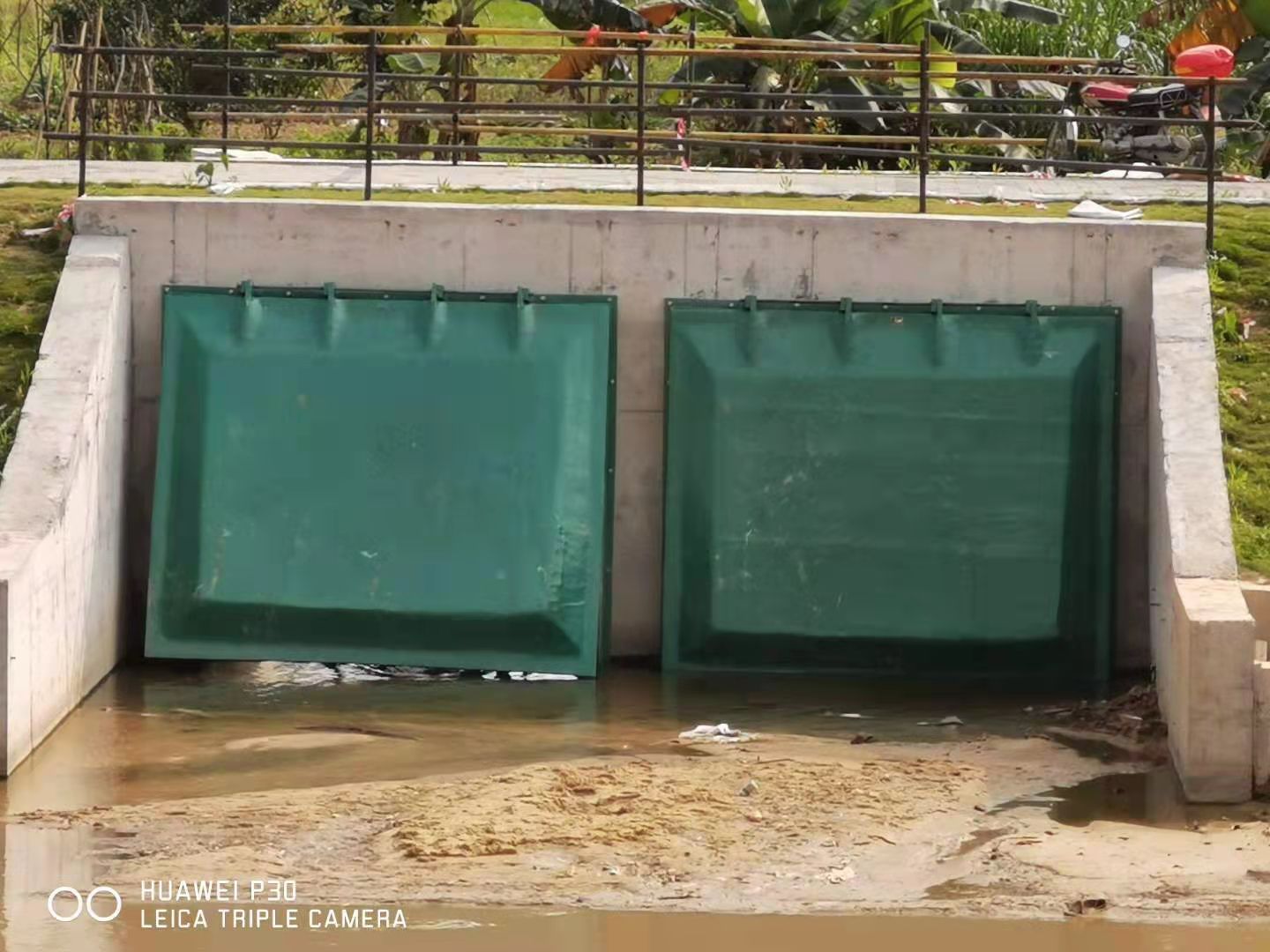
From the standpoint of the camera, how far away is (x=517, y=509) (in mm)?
12906

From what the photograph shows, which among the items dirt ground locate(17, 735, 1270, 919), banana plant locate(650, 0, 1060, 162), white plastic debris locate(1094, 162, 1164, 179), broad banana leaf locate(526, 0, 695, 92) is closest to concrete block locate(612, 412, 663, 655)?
dirt ground locate(17, 735, 1270, 919)

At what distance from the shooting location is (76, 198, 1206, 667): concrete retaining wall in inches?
522

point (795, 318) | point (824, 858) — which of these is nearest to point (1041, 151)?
point (795, 318)

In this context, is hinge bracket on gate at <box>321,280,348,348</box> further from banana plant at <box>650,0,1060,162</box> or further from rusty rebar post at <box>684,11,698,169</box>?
banana plant at <box>650,0,1060,162</box>

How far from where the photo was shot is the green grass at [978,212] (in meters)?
12.6

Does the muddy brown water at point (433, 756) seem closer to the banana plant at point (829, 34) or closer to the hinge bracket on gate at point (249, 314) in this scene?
the hinge bracket on gate at point (249, 314)

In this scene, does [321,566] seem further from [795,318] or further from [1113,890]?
[1113,890]

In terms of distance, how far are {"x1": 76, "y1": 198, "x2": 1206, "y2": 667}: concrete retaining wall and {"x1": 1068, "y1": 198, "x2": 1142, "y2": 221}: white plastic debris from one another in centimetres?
112

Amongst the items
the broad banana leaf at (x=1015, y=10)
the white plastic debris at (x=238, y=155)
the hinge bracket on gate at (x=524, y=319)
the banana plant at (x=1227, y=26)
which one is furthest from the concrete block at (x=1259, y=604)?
the broad banana leaf at (x=1015, y=10)

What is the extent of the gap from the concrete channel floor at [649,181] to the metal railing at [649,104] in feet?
0.82

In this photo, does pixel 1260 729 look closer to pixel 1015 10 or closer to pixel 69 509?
pixel 69 509

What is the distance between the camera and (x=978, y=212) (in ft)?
48.6

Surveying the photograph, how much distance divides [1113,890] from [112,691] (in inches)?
255

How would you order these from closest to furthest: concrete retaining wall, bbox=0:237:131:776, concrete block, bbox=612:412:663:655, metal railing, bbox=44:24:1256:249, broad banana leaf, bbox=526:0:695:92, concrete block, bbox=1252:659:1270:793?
concrete block, bbox=1252:659:1270:793, concrete retaining wall, bbox=0:237:131:776, concrete block, bbox=612:412:663:655, metal railing, bbox=44:24:1256:249, broad banana leaf, bbox=526:0:695:92
